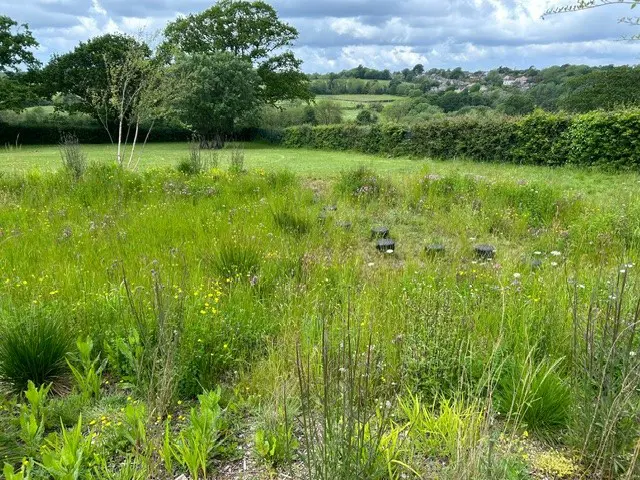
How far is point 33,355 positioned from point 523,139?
17328 millimetres

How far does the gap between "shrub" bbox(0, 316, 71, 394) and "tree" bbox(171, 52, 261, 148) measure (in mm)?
27018

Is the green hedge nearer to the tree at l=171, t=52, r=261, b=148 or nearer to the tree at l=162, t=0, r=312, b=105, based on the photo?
the tree at l=171, t=52, r=261, b=148

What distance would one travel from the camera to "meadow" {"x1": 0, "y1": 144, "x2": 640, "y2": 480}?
2.21 m

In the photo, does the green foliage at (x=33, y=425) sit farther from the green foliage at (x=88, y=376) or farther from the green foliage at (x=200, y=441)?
the green foliage at (x=200, y=441)

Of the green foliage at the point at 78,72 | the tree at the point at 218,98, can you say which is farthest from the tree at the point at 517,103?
the green foliage at the point at 78,72

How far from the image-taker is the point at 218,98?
3039cm

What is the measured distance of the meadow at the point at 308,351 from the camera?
2207 mm

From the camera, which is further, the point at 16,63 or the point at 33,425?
the point at 16,63

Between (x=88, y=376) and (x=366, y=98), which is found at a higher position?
(x=366, y=98)

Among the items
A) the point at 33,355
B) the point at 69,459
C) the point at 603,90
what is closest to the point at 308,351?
the point at 69,459

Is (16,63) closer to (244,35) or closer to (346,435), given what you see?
(244,35)

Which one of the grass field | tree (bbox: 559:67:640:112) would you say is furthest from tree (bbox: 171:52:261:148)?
the grass field

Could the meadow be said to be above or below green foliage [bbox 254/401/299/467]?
above

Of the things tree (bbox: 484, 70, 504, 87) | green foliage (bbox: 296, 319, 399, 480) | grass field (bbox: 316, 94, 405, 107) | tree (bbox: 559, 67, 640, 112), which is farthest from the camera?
grass field (bbox: 316, 94, 405, 107)
